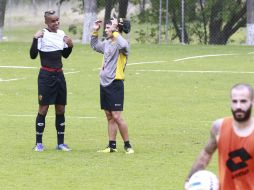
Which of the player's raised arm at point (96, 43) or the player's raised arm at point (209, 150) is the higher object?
the player's raised arm at point (96, 43)

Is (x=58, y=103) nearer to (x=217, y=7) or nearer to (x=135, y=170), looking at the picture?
(x=135, y=170)

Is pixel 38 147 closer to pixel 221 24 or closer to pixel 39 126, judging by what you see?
pixel 39 126

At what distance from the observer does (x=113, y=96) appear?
46.9 feet

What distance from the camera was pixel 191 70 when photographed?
2911 cm

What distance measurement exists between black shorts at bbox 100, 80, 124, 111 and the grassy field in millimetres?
698

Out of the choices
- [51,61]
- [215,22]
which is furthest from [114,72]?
[215,22]

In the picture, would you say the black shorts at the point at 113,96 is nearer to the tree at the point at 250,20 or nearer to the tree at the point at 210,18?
the tree at the point at 250,20

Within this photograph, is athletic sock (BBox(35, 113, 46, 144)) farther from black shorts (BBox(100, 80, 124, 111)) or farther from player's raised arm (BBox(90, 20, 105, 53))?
player's raised arm (BBox(90, 20, 105, 53))

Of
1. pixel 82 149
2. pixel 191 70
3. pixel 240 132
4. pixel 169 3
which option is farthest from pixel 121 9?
pixel 240 132

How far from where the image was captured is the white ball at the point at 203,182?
768 cm

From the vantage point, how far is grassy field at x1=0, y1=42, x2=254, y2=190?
1262cm

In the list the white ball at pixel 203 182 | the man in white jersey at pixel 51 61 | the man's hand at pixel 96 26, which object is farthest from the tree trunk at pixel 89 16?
the white ball at pixel 203 182

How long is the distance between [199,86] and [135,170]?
41.7 ft

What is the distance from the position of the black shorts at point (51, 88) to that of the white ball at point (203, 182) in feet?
22.5
